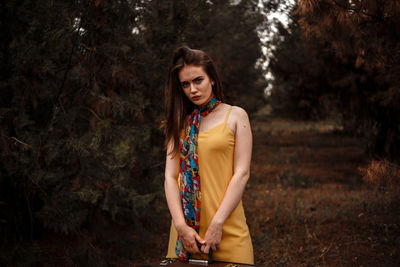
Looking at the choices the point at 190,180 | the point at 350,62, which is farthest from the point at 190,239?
the point at 350,62

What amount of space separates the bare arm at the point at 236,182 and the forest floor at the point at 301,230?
2.27 metres

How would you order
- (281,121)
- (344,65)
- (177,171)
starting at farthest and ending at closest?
(281,121), (344,65), (177,171)

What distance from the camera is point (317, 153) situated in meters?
13.1

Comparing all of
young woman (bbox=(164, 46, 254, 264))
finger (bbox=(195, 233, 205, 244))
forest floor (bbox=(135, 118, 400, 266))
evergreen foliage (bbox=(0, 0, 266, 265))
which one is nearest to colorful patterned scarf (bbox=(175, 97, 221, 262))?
young woman (bbox=(164, 46, 254, 264))

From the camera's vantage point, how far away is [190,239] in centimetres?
195

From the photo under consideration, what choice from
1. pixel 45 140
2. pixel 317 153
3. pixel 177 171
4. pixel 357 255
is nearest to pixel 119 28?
pixel 45 140

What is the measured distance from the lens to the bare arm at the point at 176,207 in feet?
6.41

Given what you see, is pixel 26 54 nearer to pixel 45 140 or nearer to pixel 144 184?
pixel 45 140

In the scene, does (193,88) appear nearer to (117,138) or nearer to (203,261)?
(203,261)

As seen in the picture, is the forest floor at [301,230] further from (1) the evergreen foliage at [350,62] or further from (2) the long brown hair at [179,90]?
(2) the long brown hair at [179,90]

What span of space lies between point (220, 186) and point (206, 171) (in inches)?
4.9

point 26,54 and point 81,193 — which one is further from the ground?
point 26,54

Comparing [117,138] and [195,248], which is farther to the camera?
[117,138]

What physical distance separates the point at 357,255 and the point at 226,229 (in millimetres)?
3240
